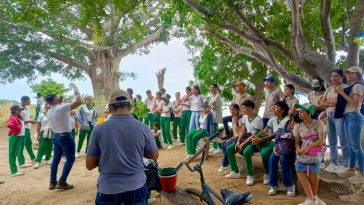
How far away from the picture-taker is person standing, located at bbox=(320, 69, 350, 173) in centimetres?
493

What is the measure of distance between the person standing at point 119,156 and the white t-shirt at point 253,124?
332 centimetres

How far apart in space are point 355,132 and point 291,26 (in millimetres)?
3256

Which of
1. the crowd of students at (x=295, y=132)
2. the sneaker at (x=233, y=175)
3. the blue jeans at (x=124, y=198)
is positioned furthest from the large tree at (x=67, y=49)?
the blue jeans at (x=124, y=198)

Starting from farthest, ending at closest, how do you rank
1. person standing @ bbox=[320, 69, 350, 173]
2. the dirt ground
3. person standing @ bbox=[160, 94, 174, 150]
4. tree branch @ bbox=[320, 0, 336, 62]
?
person standing @ bbox=[160, 94, 174, 150] → tree branch @ bbox=[320, 0, 336, 62] → person standing @ bbox=[320, 69, 350, 173] → the dirt ground

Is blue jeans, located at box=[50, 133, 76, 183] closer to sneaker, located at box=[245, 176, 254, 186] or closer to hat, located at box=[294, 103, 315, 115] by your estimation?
sneaker, located at box=[245, 176, 254, 186]

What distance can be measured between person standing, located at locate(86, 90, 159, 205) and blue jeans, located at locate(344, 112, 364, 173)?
12.1 feet

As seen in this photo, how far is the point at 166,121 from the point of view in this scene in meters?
9.45

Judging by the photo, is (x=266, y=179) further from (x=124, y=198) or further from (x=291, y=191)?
(x=124, y=198)

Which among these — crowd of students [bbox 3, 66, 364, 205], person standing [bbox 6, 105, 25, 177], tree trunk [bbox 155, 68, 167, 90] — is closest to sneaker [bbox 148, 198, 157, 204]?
→ crowd of students [bbox 3, 66, 364, 205]

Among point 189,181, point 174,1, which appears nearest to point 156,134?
point 189,181

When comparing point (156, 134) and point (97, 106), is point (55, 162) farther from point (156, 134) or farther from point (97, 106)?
point (97, 106)

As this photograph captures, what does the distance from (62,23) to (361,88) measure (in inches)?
551

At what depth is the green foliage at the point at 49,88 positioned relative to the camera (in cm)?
1820

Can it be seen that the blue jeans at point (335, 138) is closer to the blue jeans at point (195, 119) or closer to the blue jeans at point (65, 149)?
the blue jeans at point (195, 119)
